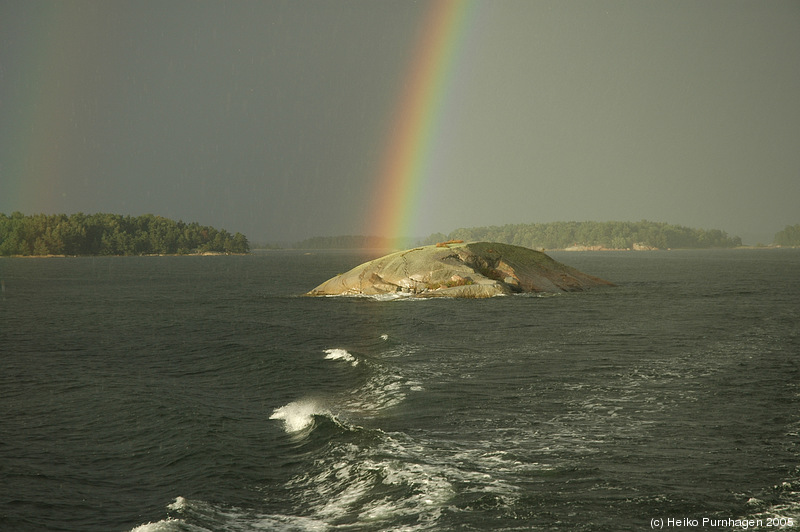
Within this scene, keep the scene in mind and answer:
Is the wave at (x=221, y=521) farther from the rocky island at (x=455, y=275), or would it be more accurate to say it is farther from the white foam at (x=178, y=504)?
the rocky island at (x=455, y=275)

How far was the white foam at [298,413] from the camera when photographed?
1369 centimetres

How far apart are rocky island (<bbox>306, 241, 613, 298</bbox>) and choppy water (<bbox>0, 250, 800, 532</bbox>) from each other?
1791 cm

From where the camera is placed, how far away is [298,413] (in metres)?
14.6

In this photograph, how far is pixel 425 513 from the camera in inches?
346

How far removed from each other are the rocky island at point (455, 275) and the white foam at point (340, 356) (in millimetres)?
23004

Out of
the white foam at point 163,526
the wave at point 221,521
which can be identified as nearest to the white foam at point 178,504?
the wave at point 221,521

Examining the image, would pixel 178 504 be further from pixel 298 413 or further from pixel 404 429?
pixel 298 413

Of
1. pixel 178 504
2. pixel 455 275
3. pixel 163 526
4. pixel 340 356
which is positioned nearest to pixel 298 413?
pixel 178 504

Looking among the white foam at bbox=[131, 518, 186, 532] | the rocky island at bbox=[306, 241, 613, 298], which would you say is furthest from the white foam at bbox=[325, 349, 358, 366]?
the rocky island at bbox=[306, 241, 613, 298]

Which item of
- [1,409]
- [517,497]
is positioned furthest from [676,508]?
[1,409]

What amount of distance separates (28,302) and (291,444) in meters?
47.2

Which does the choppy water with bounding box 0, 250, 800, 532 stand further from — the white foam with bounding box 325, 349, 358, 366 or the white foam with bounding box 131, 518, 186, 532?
the white foam with bounding box 325, 349, 358, 366

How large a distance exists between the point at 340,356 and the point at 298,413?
8044mm

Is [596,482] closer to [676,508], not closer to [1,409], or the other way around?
[676,508]
